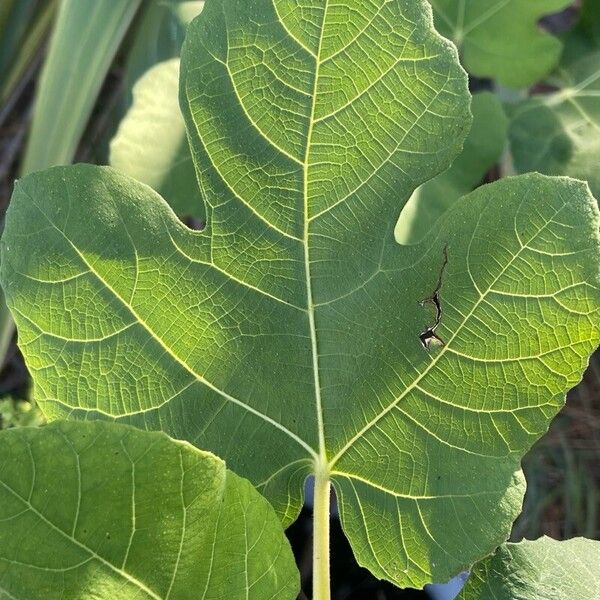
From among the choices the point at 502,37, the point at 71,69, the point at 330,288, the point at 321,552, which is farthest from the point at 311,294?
the point at 71,69

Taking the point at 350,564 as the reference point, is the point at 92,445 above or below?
above

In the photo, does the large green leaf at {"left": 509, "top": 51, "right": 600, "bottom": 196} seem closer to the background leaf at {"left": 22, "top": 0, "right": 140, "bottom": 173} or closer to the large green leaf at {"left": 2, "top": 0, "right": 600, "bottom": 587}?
the large green leaf at {"left": 2, "top": 0, "right": 600, "bottom": 587}

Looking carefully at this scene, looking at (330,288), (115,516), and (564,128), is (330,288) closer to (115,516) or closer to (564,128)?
(115,516)

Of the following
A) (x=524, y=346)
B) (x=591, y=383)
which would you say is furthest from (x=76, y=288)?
(x=591, y=383)

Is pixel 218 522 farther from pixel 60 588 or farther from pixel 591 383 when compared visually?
pixel 591 383

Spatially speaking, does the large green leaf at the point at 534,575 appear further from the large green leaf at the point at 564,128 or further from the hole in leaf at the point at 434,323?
the large green leaf at the point at 564,128

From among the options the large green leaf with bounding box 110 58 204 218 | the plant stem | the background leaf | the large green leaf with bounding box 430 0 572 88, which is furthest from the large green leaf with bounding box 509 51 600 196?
the background leaf

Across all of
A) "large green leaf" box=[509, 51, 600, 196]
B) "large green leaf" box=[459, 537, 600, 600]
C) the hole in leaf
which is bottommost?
"large green leaf" box=[459, 537, 600, 600]

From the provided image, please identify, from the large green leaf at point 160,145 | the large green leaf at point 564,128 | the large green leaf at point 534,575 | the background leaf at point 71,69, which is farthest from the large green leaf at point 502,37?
the large green leaf at point 534,575
